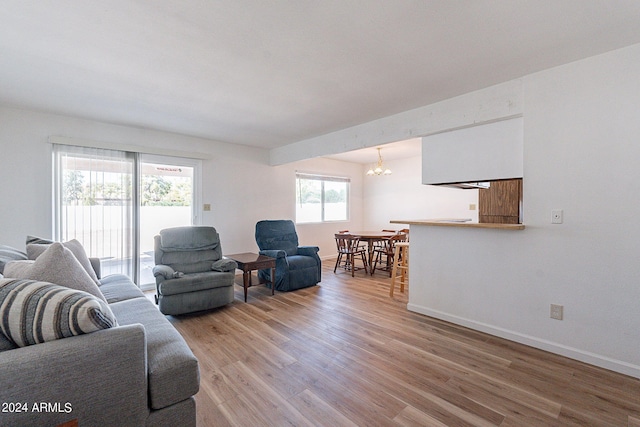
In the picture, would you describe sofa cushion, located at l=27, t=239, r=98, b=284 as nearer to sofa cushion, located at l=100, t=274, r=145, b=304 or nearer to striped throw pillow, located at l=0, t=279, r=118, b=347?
sofa cushion, located at l=100, t=274, r=145, b=304

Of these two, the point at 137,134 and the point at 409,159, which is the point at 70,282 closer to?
the point at 137,134

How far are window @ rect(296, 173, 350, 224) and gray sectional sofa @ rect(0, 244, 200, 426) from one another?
480cm

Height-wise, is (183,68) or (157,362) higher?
(183,68)

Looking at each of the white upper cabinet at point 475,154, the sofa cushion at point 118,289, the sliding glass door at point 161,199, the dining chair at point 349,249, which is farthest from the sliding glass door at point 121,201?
the white upper cabinet at point 475,154

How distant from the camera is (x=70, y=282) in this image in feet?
5.05

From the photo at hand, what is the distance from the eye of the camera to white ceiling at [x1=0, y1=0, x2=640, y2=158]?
1.65 meters

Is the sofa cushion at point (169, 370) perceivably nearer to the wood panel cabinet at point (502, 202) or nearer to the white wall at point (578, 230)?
the white wall at point (578, 230)

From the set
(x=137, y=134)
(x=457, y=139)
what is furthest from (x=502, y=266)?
(x=137, y=134)

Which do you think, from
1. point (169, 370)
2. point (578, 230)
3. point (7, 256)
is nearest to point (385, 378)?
point (169, 370)

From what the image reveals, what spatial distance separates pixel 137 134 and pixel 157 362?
3.75 meters

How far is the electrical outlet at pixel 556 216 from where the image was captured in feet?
7.64

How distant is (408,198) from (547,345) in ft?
14.3

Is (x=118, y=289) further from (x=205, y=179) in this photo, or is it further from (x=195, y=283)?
(x=205, y=179)

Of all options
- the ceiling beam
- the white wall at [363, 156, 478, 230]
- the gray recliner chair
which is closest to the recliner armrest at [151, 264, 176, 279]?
the gray recliner chair
